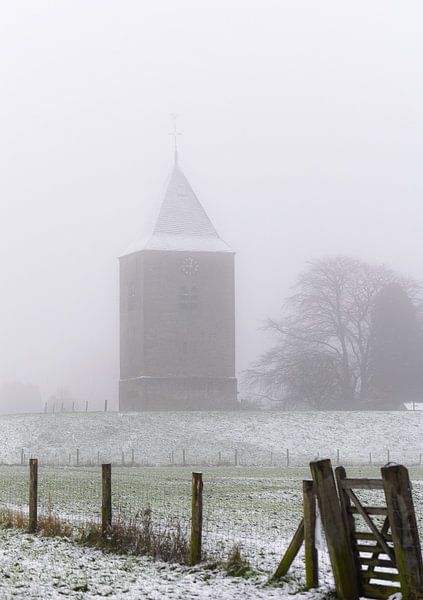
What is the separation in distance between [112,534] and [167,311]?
179 feet

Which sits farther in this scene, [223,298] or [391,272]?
[391,272]

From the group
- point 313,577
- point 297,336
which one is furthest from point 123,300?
point 313,577

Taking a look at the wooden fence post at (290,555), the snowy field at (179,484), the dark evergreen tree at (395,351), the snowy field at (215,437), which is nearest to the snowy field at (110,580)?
the snowy field at (179,484)

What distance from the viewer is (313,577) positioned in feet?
37.2

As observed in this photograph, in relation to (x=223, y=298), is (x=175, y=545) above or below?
below

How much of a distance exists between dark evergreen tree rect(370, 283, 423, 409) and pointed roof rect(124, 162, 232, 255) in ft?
40.8

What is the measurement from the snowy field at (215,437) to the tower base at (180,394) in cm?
527

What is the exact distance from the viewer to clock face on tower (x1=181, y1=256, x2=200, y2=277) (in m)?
69.7

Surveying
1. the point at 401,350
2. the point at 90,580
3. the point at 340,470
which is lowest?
the point at 90,580

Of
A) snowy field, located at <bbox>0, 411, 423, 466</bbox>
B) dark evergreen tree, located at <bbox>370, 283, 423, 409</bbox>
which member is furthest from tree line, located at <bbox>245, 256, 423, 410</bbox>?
snowy field, located at <bbox>0, 411, 423, 466</bbox>

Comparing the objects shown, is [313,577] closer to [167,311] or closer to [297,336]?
[167,311]

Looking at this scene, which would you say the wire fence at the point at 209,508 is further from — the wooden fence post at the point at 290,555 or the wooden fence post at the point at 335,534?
the wooden fence post at the point at 335,534

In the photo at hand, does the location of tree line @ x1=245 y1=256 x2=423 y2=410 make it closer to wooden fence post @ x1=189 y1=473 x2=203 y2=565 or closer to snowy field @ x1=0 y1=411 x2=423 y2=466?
snowy field @ x1=0 y1=411 x2=423 y2=466

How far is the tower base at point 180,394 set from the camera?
66938 mm
